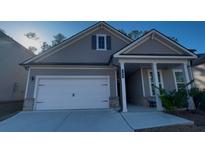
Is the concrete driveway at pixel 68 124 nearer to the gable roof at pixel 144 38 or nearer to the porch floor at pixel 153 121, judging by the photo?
the porch floor at pixel 153 121

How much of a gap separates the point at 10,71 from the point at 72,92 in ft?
22.7

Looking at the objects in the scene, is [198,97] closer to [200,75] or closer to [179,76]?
[179,76]

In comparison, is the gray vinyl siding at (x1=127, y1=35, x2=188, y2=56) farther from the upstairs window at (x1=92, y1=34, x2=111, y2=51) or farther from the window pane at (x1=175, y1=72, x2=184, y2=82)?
the upstairs window at (x1=92, y1=34, x2=111, y2=51)

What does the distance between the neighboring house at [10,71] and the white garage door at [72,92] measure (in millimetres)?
4047

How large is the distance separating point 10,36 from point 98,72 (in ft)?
31.6

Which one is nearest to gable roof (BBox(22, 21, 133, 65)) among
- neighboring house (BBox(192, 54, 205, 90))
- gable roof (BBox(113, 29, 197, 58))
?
gable roof (BBox(113, 29, 197, 58))

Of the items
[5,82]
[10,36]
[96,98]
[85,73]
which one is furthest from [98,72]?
[10,36]

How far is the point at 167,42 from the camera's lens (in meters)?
8.34

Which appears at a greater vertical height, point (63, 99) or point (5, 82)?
point (5, 82)

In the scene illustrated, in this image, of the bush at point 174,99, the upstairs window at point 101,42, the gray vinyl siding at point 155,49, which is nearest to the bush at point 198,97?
the bush at point 174,99

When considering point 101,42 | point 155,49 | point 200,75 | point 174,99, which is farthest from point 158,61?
point 200,75
